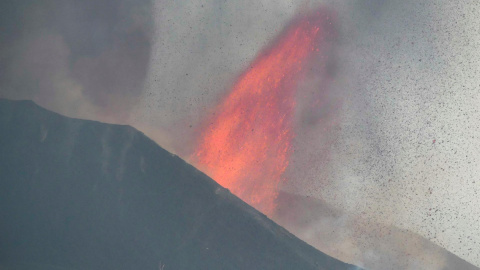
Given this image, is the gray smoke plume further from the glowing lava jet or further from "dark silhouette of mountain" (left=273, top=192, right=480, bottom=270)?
"dark silhouette of mountain" (left=273, top=192, right=480, bottom=270)

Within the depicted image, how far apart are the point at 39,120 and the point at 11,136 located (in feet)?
0.65

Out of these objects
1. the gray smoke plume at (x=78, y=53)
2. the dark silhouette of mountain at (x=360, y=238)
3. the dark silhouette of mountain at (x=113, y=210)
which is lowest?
the dark silhouette of mountain at (x=113, y=210)

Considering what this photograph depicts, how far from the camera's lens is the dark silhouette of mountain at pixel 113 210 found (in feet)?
6.58

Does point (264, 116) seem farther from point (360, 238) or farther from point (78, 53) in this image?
point (78, 53)

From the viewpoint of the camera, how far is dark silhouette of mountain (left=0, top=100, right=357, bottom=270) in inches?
79.0

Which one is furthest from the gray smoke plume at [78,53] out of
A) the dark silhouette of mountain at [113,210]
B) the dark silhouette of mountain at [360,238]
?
the dark silhouette of mountain at [360,238]

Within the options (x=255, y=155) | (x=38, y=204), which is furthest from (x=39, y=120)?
(x=255, y=155)

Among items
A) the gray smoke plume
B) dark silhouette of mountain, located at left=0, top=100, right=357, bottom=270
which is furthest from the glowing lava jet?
the gray smoke plume

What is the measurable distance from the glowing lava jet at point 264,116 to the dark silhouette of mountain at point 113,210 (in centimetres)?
18

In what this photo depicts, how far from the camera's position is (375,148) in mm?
2066

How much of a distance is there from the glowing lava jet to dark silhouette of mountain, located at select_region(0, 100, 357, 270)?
18cm

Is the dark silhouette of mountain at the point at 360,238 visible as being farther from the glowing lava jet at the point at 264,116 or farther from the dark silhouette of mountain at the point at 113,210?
the glowing lava jet at the point at 264,116

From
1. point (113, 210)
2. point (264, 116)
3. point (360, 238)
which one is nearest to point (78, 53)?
point (113, 210)

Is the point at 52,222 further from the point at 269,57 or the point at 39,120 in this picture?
the point at 269,57
